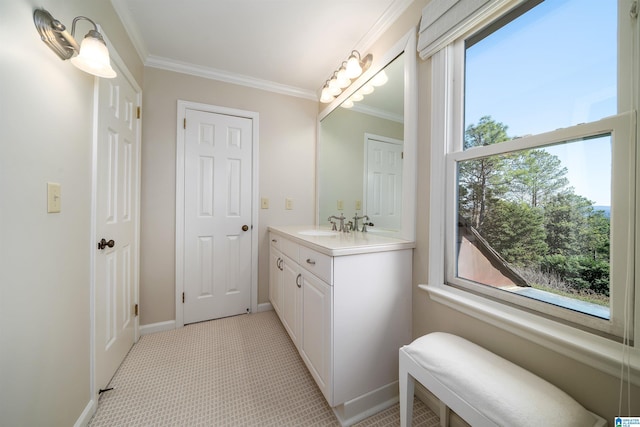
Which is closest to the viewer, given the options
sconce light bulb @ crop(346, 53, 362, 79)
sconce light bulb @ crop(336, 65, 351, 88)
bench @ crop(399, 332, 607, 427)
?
bench @ crop(399, 332, 607, 427)

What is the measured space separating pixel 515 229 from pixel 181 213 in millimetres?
2308

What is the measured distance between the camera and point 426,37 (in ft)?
3.94

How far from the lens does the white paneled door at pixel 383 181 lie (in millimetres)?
1539

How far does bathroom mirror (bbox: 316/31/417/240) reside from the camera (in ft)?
4.43

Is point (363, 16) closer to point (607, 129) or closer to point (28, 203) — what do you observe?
point (607, 129)

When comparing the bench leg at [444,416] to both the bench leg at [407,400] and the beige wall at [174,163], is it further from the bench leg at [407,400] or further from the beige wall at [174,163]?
the beige wall at [174,163]

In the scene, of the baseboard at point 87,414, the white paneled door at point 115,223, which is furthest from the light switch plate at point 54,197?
the baseboard at point 87,414

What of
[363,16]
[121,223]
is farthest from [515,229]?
[121,223]

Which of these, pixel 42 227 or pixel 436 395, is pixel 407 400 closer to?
pixel 436 395

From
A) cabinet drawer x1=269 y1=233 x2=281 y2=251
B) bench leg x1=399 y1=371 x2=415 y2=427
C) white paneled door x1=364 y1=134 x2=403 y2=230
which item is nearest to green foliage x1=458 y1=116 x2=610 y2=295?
white paneled door x1=364 y1=134 x2=403 y2=230

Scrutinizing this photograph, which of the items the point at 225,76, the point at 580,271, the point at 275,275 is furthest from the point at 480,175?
the point at 225,76

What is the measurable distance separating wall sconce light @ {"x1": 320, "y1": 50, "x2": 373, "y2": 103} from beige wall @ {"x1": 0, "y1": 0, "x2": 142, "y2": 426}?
4.85ft

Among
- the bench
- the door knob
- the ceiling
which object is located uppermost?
the ceiling

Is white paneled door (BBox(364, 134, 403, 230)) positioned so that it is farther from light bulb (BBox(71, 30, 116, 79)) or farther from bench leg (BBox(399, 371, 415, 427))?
light bulb (BBox(71, 30, 116, 79))
